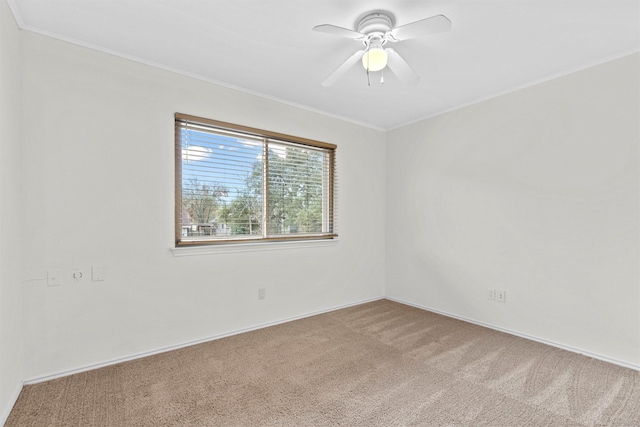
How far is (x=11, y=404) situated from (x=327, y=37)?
3.05 meters

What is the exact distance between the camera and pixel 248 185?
10.4ft

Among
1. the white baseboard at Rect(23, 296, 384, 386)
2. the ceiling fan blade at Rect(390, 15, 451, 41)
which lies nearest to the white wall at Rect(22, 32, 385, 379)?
the white baseboard at Rect(23, 296, 384, 386)

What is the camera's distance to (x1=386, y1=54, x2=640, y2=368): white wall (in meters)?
2.41

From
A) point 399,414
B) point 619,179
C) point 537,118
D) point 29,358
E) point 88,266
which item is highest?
point 537,118

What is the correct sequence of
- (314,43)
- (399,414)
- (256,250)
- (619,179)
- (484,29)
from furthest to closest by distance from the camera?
(256,250) → (619,179) → (314,43) → (484,29) → (399,414)

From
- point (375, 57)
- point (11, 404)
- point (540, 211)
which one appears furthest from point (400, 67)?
point (11, 404)

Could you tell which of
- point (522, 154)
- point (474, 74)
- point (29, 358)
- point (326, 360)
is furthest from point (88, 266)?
point (522, 154)

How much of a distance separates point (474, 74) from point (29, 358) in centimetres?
406

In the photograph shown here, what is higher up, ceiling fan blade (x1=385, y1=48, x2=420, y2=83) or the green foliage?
ceiling fan blade (x1=385, y1=48, x2=420, y2=83)

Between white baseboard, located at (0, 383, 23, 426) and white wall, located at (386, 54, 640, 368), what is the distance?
12.3 ft

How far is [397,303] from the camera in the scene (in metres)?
4.11

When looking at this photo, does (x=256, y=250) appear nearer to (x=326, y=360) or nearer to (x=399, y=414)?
(x=326, y=360)

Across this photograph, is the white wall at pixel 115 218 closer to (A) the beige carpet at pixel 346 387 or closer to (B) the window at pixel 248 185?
(B) the window at pixel 248 185

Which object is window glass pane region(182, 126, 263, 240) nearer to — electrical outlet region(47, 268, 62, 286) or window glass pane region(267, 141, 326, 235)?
window glass pane region(267, 141, 326, 235)
